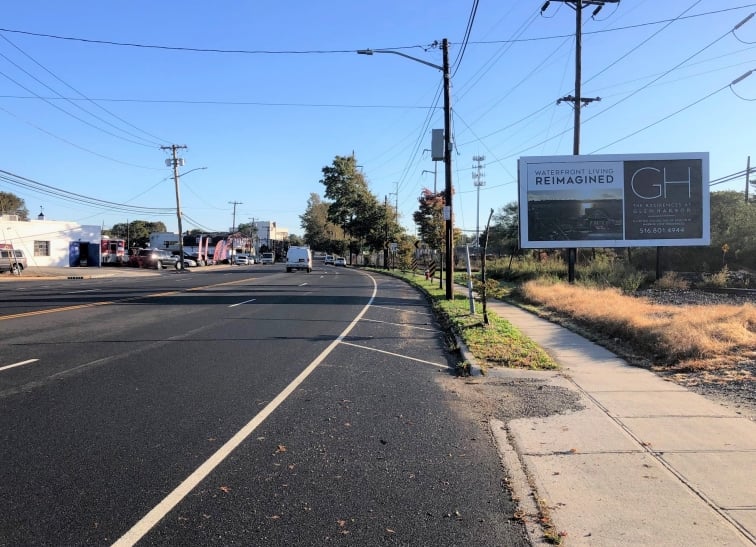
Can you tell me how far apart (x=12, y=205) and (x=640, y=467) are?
389 ft

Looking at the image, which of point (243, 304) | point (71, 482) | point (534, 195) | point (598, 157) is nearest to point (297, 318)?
point (243, 304)

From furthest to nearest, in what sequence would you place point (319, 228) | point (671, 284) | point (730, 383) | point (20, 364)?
point (319, 228) → point (671, 284) → point (20, 364) → point (730, 383)

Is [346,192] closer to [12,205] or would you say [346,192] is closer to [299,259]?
[299,259]

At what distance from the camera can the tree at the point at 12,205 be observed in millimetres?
98250

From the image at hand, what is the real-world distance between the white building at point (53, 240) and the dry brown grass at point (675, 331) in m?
55.8

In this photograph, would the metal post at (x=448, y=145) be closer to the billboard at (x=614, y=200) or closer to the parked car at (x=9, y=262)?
the billboard at (x=614, y=200)

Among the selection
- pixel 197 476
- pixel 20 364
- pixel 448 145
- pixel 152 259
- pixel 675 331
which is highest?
pixel 448 145

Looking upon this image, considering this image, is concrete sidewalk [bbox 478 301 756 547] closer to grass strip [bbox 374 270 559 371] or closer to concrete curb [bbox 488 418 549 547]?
concrete curb [bbox 488 418 549 547]

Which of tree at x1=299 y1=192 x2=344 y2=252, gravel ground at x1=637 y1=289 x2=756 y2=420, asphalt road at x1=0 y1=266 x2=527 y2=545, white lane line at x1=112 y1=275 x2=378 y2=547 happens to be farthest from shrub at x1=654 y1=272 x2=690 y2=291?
tree at x1=299 y1=192 x2=344 y2=252

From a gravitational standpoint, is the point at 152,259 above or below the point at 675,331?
above

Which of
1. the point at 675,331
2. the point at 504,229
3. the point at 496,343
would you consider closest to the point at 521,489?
the point at 496,343

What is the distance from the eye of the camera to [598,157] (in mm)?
27812

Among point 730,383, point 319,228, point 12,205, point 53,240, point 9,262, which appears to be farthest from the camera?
point 319,228

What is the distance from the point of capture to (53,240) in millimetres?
59719
